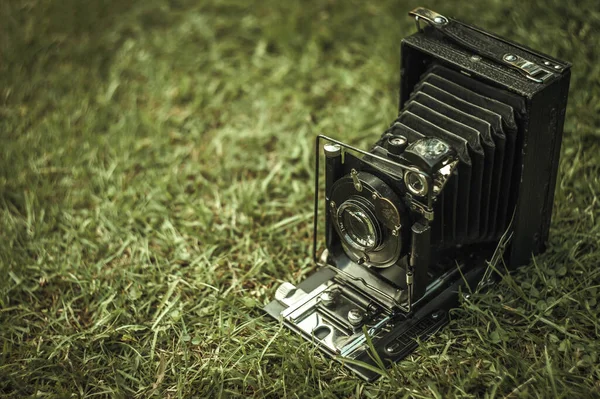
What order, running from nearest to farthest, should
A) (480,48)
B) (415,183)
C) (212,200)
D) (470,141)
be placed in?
(415,183)
(470,141)
(480,48)
(212,200)

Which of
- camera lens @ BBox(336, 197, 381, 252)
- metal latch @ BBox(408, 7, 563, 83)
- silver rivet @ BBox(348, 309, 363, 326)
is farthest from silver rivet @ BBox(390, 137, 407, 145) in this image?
silver rivet @ BBox(348, 309, 363, 326)

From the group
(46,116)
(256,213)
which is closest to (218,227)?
(256,213)

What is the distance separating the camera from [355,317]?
2479mm

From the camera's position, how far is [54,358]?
2.55 metres

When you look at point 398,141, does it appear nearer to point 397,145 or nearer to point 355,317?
point 397,145

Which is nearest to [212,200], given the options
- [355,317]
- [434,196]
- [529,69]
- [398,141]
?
[355,317]

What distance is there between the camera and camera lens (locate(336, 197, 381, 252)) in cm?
236

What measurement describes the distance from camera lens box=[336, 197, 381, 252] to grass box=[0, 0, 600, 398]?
390 mm

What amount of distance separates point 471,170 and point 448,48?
454 millimetres

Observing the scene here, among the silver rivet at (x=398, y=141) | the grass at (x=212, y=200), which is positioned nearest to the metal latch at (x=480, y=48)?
the silver rivet at (x=398, y=141)

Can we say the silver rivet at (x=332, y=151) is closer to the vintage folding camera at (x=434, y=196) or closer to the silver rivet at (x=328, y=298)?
A: the vintage folding camera at (x=434, y=196)

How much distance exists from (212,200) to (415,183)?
1267 millimetres

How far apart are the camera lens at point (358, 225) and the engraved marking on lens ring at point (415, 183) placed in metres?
0.16

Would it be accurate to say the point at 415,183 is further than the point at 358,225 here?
No
